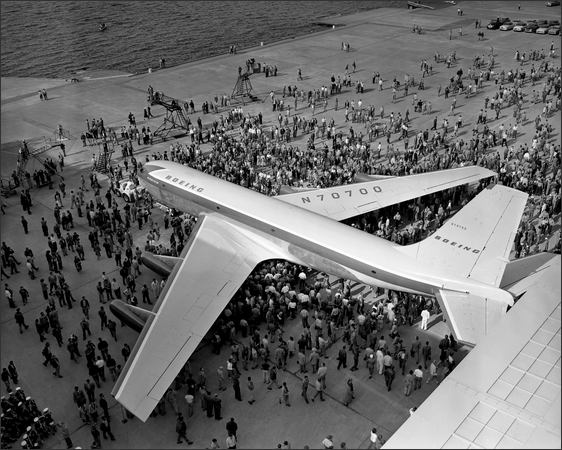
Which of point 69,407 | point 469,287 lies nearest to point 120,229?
point 69,407

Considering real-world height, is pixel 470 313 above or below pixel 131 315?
above

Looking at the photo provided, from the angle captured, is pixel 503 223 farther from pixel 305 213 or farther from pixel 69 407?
pixel 69 407

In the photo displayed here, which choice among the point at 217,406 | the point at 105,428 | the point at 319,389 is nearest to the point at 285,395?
the point at 319,389

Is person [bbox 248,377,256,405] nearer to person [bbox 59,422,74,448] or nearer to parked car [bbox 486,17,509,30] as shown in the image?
person [bbox 59,422,74,448]

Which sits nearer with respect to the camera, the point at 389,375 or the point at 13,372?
the point at 389,375

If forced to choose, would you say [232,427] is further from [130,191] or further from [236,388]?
[130,191]

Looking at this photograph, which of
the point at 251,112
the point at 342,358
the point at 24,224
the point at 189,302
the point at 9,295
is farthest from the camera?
the point at 251,112

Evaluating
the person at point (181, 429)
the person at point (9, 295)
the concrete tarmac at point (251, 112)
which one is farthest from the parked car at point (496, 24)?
the person at point (181, 429)
